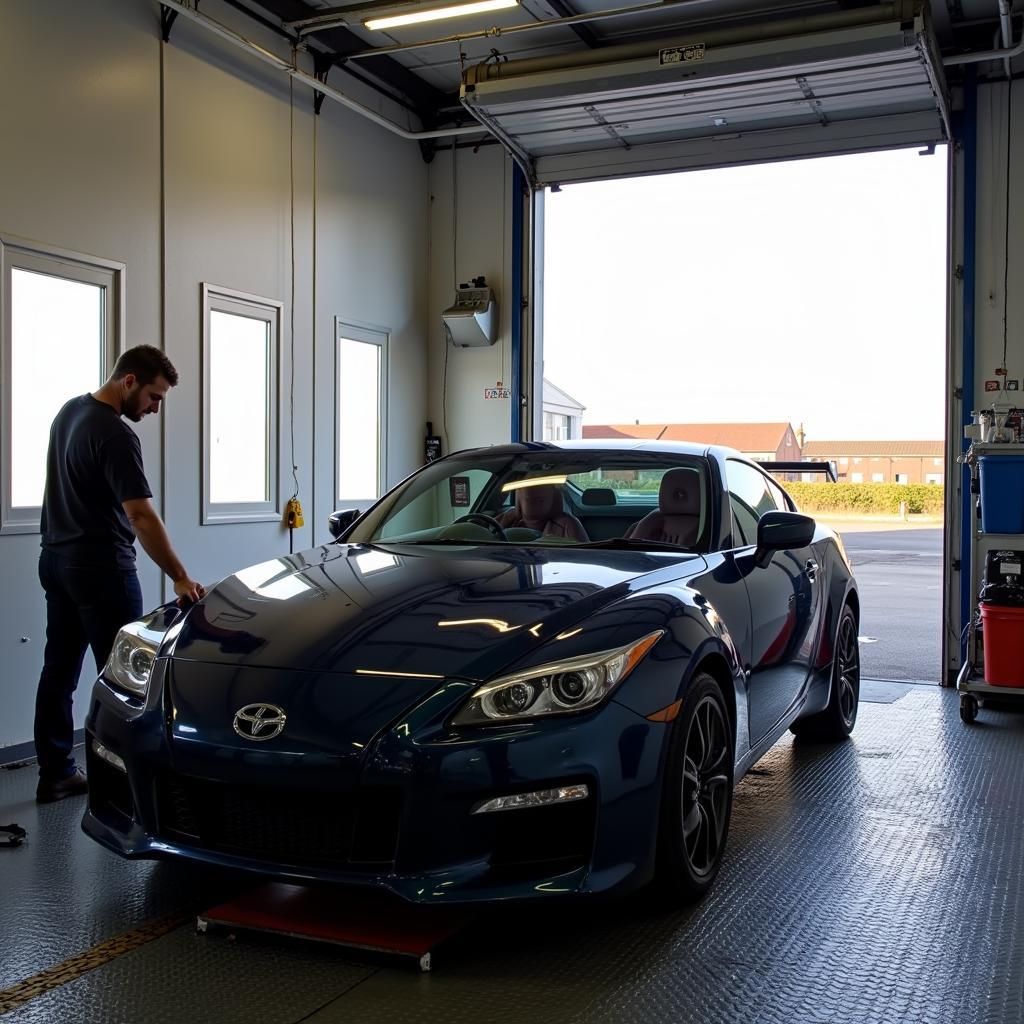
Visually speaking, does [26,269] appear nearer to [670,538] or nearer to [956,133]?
[670,538]

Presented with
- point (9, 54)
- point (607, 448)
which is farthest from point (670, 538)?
point (9, 54)

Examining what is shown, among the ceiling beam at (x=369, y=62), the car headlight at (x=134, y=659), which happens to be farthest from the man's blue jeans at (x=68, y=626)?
the ceiling beam at (x=369, y=62)

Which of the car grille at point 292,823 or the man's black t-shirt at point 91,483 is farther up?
the man's black t-shirt at point 91,483

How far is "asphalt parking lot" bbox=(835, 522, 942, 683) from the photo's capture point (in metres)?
8.15

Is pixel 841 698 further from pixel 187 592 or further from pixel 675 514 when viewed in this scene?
pixel 187 592

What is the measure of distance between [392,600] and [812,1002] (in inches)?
56.2

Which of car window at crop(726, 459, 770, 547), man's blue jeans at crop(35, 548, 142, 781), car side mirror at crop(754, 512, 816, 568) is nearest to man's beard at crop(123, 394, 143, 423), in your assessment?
man's blue jeans at crop(35, 548, 142, 781)

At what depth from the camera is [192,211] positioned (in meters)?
6.34

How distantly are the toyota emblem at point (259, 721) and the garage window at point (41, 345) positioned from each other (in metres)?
2.94

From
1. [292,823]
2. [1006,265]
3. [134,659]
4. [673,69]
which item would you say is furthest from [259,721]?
[1006,265]

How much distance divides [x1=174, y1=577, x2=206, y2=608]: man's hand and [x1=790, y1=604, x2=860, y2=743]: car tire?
277 centimetres

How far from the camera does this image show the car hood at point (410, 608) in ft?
9.16

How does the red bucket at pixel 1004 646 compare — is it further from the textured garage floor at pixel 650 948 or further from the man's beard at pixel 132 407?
the man's beard at pixel 132 407

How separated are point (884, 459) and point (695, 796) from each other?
20.5 meters
